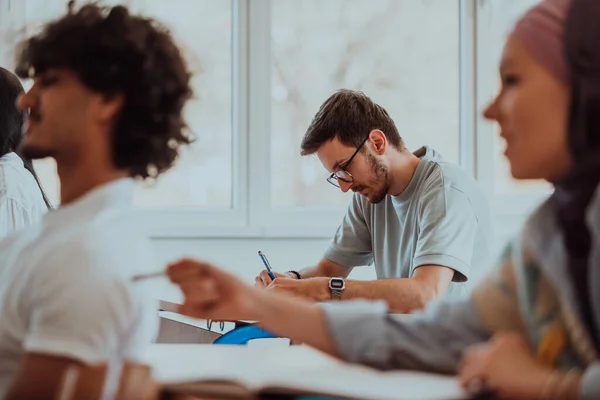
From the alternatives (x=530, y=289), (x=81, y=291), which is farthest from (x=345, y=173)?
(x=81, y=291)

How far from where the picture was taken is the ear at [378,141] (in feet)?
8.13

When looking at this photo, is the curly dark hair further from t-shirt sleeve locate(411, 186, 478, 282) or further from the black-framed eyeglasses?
the black-framed eyeglasses

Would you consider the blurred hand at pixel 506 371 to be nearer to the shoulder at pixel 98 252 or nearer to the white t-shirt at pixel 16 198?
the shoulder at pixel 98 252

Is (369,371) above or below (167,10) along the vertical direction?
below

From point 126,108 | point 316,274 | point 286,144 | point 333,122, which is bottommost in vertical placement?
point 316,274

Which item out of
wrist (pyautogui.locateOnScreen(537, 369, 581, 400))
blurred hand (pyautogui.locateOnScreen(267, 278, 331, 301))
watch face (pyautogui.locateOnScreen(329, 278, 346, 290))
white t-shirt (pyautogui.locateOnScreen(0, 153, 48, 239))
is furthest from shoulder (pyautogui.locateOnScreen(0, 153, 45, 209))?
wrist (pyautogui.locateOnScreen(537, 369, 581, 400))

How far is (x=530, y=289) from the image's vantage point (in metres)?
1.04

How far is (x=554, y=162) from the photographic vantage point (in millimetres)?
1028

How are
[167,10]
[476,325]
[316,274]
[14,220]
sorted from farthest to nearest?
[167,10] → [316,274] → [14,220] → [476,325]

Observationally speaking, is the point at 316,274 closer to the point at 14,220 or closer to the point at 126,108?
the point at 14,220

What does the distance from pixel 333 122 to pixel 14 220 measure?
98 cm

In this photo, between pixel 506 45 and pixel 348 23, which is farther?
pixel 348 23

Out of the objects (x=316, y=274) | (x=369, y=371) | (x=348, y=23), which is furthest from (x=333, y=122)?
(x=369, y=371)

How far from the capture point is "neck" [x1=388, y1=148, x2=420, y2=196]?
246 cm
